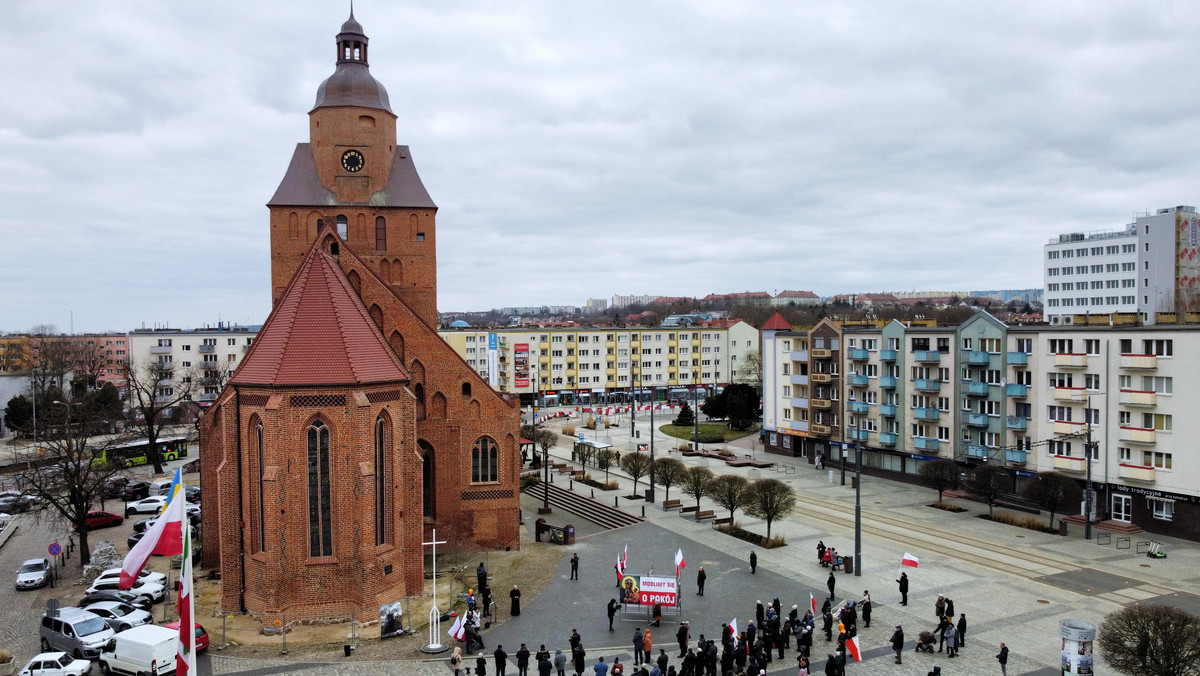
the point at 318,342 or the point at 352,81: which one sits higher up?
the point at 352,81

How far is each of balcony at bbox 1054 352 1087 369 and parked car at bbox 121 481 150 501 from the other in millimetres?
54069

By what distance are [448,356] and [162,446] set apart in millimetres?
39431

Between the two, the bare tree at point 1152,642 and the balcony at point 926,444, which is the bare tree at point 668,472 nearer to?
the balcony at point 926,444

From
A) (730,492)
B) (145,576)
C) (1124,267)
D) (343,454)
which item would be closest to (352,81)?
(343,454)

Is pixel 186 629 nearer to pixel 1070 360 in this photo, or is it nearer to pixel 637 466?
pixel 637 466

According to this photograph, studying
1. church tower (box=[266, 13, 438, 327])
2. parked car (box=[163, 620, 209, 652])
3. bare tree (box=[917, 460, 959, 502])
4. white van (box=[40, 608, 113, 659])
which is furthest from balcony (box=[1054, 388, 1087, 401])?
white van (box=[40, 608, 113, 659])

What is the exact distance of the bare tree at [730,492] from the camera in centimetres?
3725

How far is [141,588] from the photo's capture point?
2828cm

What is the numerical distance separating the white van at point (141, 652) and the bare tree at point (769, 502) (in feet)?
77.8

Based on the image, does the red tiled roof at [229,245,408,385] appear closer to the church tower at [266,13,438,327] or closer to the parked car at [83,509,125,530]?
the church tower at [266,13,438,327]

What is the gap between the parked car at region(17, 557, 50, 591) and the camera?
30594 mm

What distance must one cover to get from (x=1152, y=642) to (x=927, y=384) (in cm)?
3393

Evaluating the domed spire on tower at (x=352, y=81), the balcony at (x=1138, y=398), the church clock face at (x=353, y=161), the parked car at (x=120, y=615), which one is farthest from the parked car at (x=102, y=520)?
the balcony at (x=1138, y=398)

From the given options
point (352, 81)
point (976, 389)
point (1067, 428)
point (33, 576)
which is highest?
point (352, 81)
